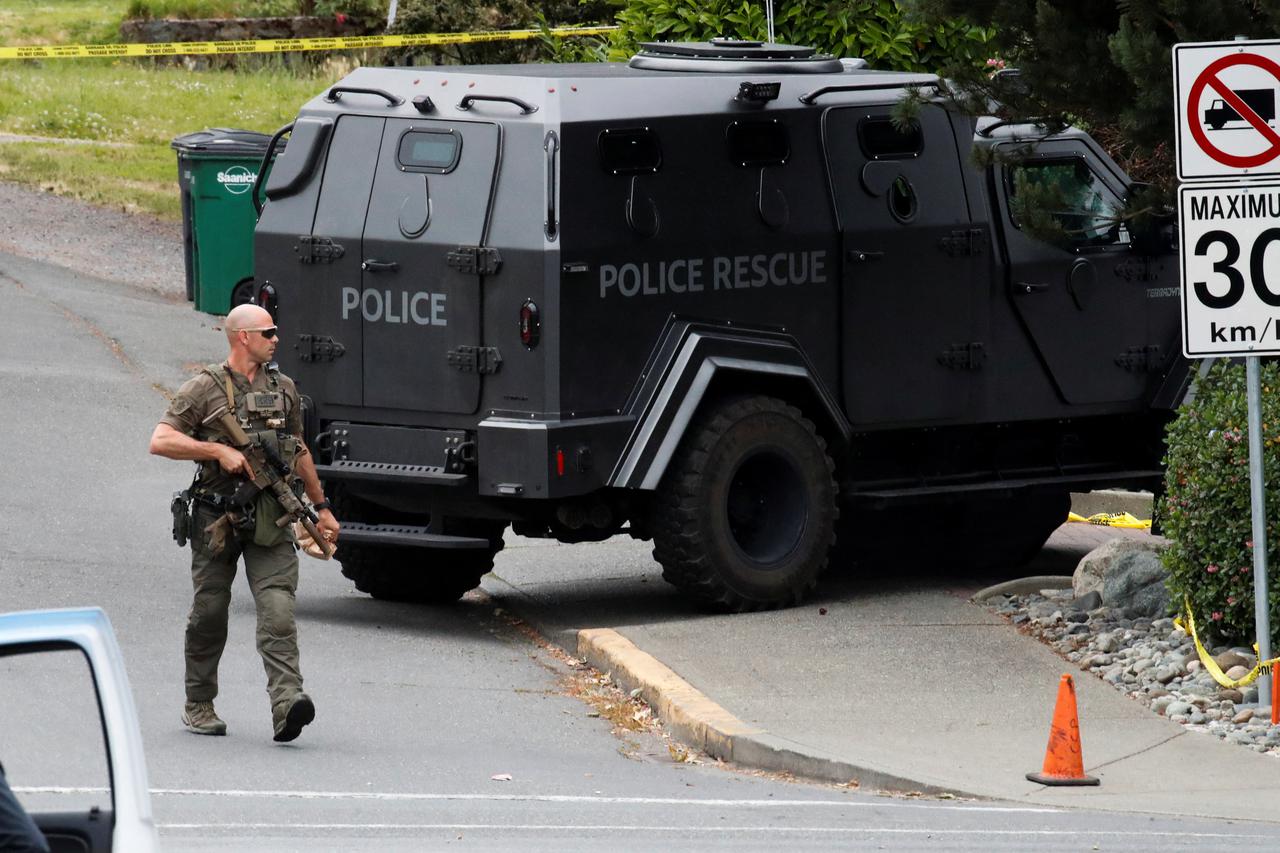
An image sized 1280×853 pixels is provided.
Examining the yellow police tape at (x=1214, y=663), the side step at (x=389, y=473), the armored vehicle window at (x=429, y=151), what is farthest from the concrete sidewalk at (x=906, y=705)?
the armored vehicle window at (x=429, y=151)

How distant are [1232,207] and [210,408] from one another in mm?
4199

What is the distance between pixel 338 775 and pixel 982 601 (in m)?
4.51

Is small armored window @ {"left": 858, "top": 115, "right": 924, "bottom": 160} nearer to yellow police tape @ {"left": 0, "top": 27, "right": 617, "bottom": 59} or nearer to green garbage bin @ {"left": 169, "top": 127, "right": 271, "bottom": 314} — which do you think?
green garbage bin @ {"left": 169, "top": 127, "right": 271, "bottom": 314}

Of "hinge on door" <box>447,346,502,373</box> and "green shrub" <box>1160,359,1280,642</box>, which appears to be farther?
"hinge on door" <box>447,346,502,373</box>

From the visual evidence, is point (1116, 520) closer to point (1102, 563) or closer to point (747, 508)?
point (1102, 563)

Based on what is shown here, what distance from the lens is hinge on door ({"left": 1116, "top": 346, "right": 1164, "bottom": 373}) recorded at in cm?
1242

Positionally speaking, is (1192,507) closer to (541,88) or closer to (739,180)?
(739,180)

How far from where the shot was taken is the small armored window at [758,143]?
36.4ft

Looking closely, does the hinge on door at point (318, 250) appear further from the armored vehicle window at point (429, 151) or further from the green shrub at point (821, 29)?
the green shrub at point (821, 29)

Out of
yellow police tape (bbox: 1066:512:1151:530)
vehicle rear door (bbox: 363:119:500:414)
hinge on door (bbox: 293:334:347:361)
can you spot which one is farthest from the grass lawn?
vehicle rear door (bbox: 363:119:500:414)

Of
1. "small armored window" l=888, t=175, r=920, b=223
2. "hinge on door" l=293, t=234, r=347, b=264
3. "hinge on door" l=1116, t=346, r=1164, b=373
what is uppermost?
"small armored window" l=888, t=175, r=920, b=223

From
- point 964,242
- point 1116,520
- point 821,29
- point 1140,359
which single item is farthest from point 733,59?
point 1116,520

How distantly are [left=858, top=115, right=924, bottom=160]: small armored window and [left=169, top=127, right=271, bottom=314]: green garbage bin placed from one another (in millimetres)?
8919

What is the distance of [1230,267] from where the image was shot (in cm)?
912
